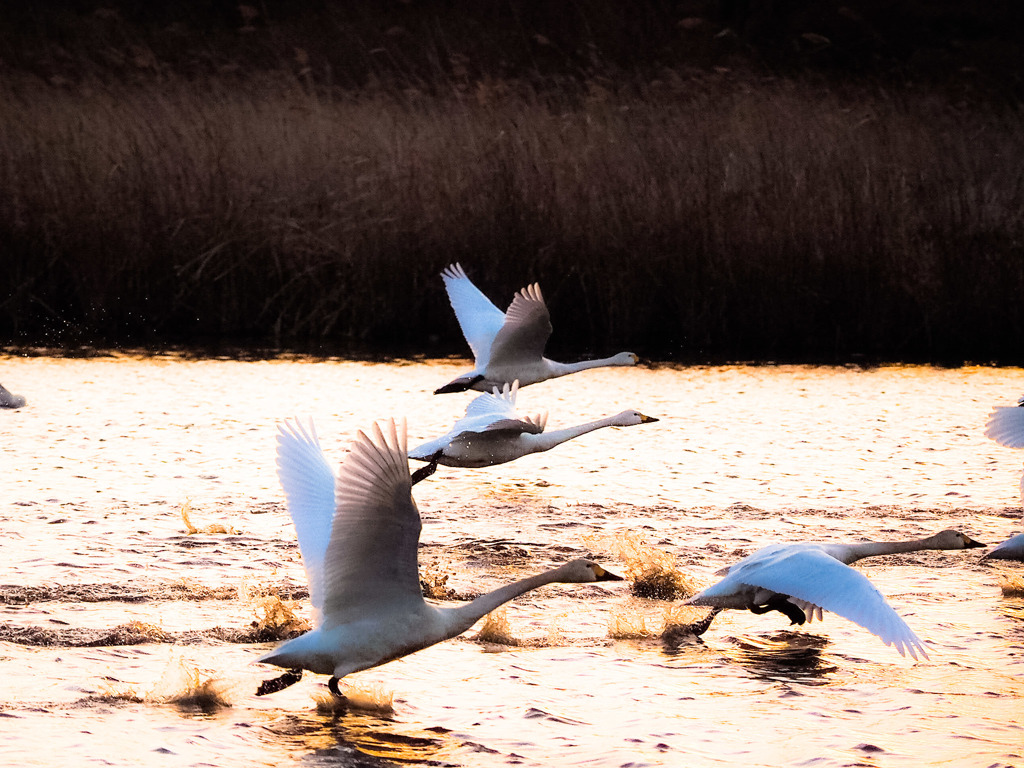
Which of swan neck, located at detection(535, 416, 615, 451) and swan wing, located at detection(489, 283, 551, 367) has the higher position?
swan wing, located at detection(489, 283, 551, 367)

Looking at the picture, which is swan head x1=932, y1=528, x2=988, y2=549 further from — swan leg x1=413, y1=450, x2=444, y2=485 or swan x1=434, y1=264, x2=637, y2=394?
swan x1=434, y1=264, x2=637, y2=394

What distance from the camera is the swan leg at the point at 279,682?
4781 millimetres

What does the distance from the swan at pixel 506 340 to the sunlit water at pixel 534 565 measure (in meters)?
0.55

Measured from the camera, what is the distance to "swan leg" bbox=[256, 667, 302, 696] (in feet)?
15.7

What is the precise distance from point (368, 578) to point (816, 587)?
1.51 metres

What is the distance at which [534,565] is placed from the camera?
22.6 feet

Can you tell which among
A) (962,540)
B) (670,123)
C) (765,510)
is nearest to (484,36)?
(670,123)

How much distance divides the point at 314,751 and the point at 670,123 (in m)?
9.36

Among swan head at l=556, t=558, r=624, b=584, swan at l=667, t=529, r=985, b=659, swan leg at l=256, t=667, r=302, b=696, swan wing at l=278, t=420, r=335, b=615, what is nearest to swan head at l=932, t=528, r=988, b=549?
swan at l=667, t=529, r=985, b=659

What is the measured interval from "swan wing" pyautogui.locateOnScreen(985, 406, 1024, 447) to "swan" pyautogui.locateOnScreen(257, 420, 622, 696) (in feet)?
8.04

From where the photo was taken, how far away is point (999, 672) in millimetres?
5570

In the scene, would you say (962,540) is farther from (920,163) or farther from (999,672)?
(920,163)

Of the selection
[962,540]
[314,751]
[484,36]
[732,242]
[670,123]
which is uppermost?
[484,36]

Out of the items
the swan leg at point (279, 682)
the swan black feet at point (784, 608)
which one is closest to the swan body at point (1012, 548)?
the swan black feet at point (784, 608)
